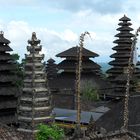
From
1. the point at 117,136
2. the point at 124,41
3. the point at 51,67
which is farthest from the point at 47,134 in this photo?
the point at 51,67

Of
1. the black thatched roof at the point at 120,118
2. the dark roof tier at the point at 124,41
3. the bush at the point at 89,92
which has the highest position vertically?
the dark roof tier at the point at 124,41

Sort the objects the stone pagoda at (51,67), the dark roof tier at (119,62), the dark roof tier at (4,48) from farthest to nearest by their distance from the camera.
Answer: the stone pagoda at (51,67)
the dark roof tier at (119,62)
the dark roof tier at (4,48)

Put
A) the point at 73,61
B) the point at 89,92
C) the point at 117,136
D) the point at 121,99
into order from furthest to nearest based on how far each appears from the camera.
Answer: the point at 73,61 → the point at 89,92 → the point at 121,99 → the point at 117,136

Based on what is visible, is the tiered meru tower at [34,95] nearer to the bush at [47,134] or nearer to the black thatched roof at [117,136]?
the bush at [47,134]

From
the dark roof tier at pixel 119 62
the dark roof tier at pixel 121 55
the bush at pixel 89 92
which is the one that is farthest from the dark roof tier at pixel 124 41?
the bush at pixel 89 92

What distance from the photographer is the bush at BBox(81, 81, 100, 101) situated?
69.9 m

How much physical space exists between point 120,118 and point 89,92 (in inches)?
1073

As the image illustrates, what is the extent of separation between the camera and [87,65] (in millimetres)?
74250

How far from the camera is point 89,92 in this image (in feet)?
230

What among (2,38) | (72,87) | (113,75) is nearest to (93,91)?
(72,87)

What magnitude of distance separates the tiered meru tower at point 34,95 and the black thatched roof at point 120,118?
6488 mm

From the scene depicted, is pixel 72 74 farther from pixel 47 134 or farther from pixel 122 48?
pixel 47 134

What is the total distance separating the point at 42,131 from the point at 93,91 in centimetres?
3693

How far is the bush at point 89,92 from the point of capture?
69.9 m
